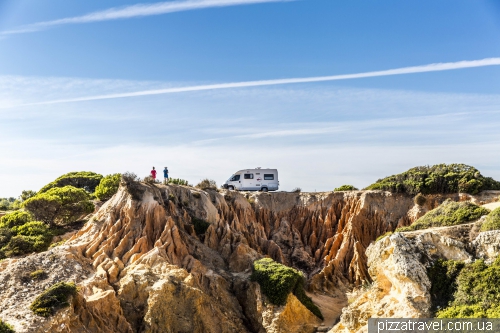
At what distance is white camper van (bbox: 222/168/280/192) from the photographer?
56.3m

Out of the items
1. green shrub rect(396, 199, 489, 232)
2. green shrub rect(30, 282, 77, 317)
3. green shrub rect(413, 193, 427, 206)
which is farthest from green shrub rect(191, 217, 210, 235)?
green shrub rect(413, 193, 427, 206)

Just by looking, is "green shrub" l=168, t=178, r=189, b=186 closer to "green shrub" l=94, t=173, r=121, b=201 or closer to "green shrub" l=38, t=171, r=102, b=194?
"green shrub" l=94, t=173, r=121, b=201

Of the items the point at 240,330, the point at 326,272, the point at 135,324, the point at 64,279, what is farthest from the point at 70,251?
the point at 326,272

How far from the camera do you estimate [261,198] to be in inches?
2186

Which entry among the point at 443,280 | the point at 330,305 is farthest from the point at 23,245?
the point at 443,280

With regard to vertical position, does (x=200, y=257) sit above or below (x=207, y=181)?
below

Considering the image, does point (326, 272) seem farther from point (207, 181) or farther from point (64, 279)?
point (64, 279)

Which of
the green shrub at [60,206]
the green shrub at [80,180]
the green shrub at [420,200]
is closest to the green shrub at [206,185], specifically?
the green shrub at [60,206]

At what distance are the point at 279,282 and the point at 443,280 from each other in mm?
13664

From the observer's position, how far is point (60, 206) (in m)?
50.7

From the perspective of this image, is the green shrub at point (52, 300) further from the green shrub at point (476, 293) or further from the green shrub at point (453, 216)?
the green shrub at point (453, 216)

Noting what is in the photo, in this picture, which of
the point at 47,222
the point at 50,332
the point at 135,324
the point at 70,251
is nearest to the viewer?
the point at 50,332

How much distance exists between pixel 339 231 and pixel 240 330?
2068 cm

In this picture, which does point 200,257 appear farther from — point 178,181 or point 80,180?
point 80,180
